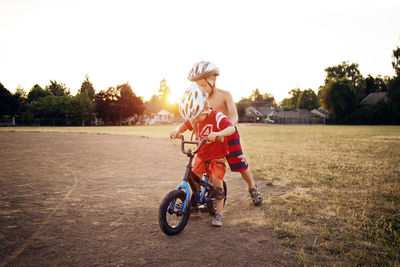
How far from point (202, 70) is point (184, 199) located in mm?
1557

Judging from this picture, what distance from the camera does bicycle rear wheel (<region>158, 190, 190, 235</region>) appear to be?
2.66 m

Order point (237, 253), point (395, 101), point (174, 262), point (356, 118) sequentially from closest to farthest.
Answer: point (174, 262) → point (237, 253) → point (395, 101) → point (356, 118)

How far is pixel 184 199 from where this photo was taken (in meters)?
2.89

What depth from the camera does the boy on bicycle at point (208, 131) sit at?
2.59m

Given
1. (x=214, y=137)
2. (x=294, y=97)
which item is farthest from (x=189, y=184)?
(x=294, y=97)

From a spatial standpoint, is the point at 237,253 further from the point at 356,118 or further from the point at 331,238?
the point at 356,118

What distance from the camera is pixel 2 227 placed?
300cm

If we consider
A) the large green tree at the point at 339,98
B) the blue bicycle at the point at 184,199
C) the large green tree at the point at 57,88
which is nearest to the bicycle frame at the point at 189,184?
the blue bicycle at the point at 184,199

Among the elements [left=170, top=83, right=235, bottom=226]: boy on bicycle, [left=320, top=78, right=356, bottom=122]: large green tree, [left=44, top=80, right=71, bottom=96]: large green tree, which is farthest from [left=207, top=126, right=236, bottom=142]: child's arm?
[left=44, top=80, right=71, bottom=96]: large green tree

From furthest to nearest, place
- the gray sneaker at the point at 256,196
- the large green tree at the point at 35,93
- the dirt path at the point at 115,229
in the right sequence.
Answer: the large green tree at the point at 35,93 < the gray sneaker at the point at 256,196 < the dirt path at the point at 115,229

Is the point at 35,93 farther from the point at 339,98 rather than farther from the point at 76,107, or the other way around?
the point at 339,98

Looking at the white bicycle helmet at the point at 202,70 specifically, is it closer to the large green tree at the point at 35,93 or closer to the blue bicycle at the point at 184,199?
the blue bicycle at the point at 184,199

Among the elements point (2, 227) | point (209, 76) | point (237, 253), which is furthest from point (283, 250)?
point (2, 227)

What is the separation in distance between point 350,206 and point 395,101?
62.6 m
